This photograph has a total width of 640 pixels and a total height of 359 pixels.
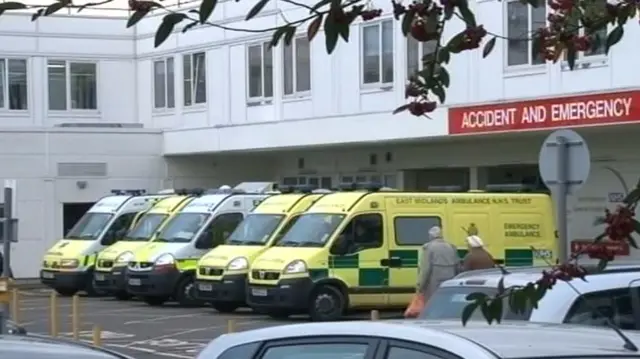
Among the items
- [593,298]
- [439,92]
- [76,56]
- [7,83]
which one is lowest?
[593,298]

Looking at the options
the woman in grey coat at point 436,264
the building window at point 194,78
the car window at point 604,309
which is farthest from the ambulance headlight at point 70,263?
the car window at point 604,309

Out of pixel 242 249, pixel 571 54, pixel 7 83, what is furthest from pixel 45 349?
pixel 7 83

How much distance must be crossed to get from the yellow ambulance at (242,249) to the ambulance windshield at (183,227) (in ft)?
5.75

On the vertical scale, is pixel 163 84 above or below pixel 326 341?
above

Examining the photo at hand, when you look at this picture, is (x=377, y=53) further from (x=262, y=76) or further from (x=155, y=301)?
(x=155, y=301)

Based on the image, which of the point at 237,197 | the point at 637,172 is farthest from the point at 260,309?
the point at 637,172

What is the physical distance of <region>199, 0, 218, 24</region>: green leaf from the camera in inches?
193

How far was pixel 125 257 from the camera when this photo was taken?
104ft

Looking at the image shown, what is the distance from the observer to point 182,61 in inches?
1702

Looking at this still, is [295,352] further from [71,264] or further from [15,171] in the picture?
[15,171]

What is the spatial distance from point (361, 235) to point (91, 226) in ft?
35.9

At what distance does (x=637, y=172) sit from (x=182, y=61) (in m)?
17.1

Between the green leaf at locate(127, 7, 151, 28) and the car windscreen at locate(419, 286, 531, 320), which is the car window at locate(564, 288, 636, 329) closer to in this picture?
the car windscreen at locate(419, 286, 531, 320)

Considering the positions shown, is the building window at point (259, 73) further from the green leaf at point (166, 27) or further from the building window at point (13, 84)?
the green leaf at point (166, 27)
